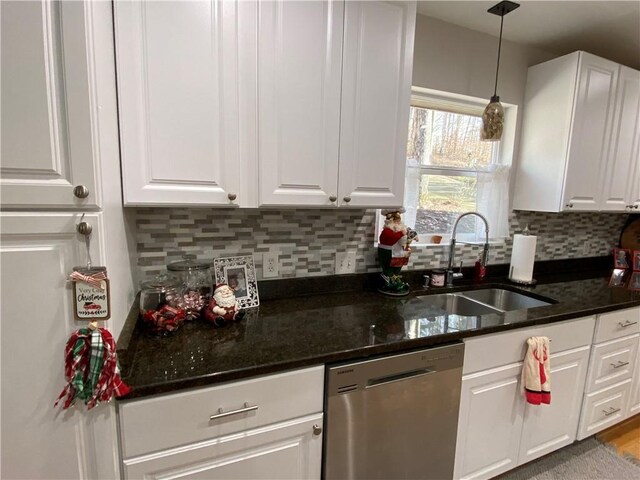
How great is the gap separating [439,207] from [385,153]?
84 centimetres

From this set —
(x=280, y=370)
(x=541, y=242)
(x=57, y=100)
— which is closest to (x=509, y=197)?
(x=541, y=242)

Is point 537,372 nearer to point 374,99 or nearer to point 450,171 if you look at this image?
point 450,171

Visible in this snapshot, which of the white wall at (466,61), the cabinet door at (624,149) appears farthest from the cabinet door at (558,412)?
the white wall at (466,61)

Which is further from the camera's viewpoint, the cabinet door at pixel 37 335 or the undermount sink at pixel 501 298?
the undermount sink at pixel 501 298

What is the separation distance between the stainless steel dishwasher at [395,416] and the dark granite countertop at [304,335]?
6 centimetres

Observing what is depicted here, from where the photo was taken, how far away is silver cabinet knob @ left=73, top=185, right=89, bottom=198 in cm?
75

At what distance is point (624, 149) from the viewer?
2.19 m

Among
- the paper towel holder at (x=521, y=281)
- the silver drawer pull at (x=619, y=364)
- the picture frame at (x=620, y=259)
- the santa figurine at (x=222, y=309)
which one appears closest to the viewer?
the santa figurine at (x=222, y=309)

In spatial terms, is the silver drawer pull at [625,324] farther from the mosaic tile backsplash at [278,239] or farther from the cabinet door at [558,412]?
the mosaic tile backsplash at [278,239]

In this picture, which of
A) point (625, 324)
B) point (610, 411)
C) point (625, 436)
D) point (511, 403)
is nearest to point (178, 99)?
point (511, 403)

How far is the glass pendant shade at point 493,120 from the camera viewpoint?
166cm

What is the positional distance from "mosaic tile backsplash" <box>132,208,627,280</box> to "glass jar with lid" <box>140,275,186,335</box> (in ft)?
0.59

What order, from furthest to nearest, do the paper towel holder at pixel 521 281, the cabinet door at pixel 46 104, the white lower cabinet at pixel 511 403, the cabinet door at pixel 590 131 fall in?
the paper towel holder at pixel 521 281 → the cabinet door at pixel 590 131 → the white lower cabinet at pixel 511 403 → the cabinet door at pixel 46 104

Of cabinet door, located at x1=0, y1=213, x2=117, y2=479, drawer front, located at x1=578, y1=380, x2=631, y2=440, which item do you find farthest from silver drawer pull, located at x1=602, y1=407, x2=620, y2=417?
cabinet door, located at x1=0, y1=213, x2=117, y2=479
